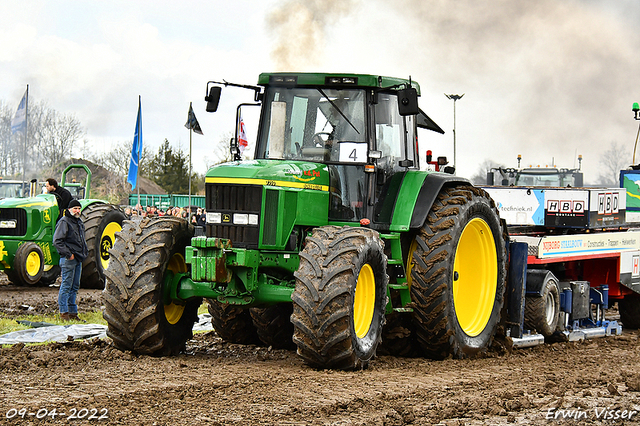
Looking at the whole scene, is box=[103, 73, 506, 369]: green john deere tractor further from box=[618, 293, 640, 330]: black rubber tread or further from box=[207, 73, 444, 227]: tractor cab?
box=[618, 293, 640, 330]: black rubber tread

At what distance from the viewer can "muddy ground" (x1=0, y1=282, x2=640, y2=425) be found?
216 inches

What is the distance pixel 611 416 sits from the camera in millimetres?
5906

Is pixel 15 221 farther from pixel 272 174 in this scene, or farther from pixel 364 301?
pixel 364 301

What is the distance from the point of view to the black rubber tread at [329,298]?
6816 mm

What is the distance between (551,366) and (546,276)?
212 cm

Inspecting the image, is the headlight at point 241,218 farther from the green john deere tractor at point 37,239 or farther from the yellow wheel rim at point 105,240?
the yellow wheel rim at point 105,240

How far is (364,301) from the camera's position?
753 cm

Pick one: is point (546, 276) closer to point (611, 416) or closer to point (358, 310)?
point (358, 310)

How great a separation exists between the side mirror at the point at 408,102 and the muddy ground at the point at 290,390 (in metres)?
2.57

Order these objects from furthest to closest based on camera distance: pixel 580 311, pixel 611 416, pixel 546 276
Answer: pixel 580 311 < pixel 546 276 < pixel 611 416

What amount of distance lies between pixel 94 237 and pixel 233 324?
23.6 ft

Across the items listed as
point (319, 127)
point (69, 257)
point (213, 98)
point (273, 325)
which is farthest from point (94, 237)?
point (319, 127)

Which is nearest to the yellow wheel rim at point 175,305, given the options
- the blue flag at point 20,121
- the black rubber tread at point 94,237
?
the black rubber tread at point 94,237

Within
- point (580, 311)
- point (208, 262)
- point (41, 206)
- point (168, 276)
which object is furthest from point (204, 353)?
point (41, 206)
